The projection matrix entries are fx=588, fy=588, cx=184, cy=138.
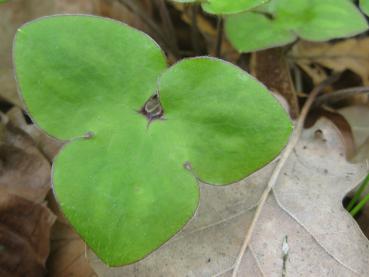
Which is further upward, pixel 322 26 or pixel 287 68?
pixel 322 26

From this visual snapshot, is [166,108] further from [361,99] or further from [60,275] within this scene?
[361,99]

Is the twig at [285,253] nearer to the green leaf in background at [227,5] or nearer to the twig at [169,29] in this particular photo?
the green leaf in background at [227,5]

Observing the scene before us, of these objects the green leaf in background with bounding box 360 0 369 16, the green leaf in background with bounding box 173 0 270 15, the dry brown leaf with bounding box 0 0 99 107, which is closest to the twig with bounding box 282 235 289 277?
the green leaf in background with bounding box 173 0 270 15

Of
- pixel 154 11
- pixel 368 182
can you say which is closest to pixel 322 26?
pixel 368 182

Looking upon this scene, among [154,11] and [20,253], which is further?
[154,11]

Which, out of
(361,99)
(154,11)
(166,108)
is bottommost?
(361,99)

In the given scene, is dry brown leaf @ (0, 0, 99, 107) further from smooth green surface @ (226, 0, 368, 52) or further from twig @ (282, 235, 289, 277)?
twig @ (282, 235, 289, 277)
